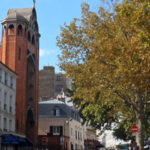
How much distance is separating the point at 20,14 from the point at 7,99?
1988 cm

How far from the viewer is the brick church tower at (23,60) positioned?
2014 inches

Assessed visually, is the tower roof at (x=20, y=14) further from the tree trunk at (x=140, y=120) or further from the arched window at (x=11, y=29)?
the tree trunk at (x=140, y=120)

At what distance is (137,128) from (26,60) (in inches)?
1328

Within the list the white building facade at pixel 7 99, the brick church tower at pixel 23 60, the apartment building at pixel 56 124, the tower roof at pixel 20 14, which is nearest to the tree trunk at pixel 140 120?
the white building facade at pixel 7 99

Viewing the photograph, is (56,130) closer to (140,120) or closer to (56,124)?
(56,124)

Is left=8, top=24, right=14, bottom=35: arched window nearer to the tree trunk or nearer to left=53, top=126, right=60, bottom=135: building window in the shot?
left=53, top=126, right=60, bottom=135: building window

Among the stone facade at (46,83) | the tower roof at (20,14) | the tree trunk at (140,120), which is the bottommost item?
the tree trunk at (140,120)

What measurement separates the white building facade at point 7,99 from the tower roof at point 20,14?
12926 mm

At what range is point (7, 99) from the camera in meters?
42.2

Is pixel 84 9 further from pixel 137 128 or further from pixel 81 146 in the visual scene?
pixel 81 146

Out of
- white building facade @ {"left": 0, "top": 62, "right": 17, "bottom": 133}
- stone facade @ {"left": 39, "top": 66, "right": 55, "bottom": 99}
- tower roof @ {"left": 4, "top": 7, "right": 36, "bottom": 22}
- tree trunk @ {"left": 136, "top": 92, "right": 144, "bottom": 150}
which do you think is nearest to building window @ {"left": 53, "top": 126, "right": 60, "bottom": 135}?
white building facade @ {"left": 0, "top": 62, "right": 17, "bottom": 133}

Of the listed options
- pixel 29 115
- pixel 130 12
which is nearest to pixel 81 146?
pixel 29 115

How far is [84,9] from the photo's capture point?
23109 mm

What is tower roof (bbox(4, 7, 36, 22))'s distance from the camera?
53.7 m
